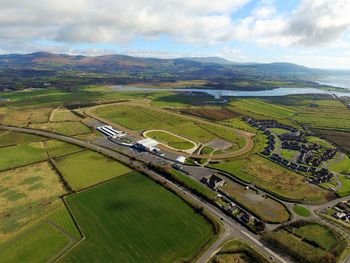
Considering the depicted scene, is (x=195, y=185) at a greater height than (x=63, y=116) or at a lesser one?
greater

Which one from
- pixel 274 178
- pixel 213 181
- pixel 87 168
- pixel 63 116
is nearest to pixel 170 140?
pixel 87 168

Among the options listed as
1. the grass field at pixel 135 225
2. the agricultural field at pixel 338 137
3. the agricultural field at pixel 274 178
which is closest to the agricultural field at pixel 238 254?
the grass field at pixel 135 225

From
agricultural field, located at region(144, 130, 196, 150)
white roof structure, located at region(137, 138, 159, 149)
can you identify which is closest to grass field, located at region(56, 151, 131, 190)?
white roof structure, located at region(137, 138, 159, 149)

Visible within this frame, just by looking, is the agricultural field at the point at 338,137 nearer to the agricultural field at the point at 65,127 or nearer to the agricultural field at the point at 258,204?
the agricultural field at the point at 258,204

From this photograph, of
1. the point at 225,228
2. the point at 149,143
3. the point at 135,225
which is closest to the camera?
the point at 225,228

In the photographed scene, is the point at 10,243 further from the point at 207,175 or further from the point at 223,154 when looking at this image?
the point at 223,154

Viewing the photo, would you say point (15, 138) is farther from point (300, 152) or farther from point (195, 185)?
point (300, 152)

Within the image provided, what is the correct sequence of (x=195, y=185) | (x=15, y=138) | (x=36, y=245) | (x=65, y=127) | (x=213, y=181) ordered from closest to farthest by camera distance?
(x=36, y=245)
(x=195, y=185)
(x=213, y=181)
(x=15, y=138)
(x=65, y=127)
